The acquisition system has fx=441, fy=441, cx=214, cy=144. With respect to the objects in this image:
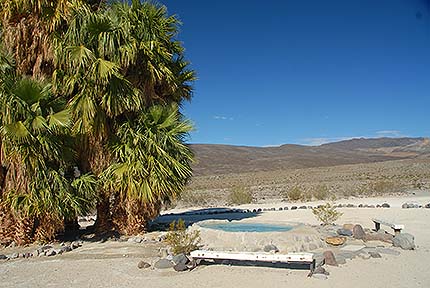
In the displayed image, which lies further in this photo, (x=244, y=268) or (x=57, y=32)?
(x=57, y=32)

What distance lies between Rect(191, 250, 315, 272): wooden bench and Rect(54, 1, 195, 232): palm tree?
430cm

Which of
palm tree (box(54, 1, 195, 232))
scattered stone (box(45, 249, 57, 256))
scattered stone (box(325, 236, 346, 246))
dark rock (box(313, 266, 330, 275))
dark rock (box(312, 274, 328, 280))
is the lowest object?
scattered stone (box(45, 249, 57, 256))

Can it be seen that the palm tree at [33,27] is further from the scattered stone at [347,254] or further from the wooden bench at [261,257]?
the scattered stone at [347,254]

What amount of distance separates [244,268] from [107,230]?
5.51 m

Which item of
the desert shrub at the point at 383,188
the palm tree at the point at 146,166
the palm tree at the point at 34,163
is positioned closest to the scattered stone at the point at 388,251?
the palm tree at the point at 146,166

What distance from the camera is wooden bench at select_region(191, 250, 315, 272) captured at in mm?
8188

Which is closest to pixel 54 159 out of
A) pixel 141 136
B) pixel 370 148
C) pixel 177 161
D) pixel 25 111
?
pixel 25 111

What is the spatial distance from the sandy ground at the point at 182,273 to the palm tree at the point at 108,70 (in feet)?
8.69

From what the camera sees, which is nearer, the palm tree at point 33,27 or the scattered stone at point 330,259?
the scattered stone at point 330,259

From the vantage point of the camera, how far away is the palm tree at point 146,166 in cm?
1172

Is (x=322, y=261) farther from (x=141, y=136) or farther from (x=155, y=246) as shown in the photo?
(x=141, y=136)

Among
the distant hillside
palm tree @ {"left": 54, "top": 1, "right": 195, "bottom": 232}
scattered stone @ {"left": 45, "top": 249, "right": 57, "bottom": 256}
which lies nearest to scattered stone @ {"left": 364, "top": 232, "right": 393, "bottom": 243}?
palm tree @ {"left": 54, "top": 1, "right": 195, "bottom": 232}

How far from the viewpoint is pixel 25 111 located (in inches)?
425

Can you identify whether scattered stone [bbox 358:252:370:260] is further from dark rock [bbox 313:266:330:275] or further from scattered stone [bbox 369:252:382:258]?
dark rock [bbox 313:266:330:275]
